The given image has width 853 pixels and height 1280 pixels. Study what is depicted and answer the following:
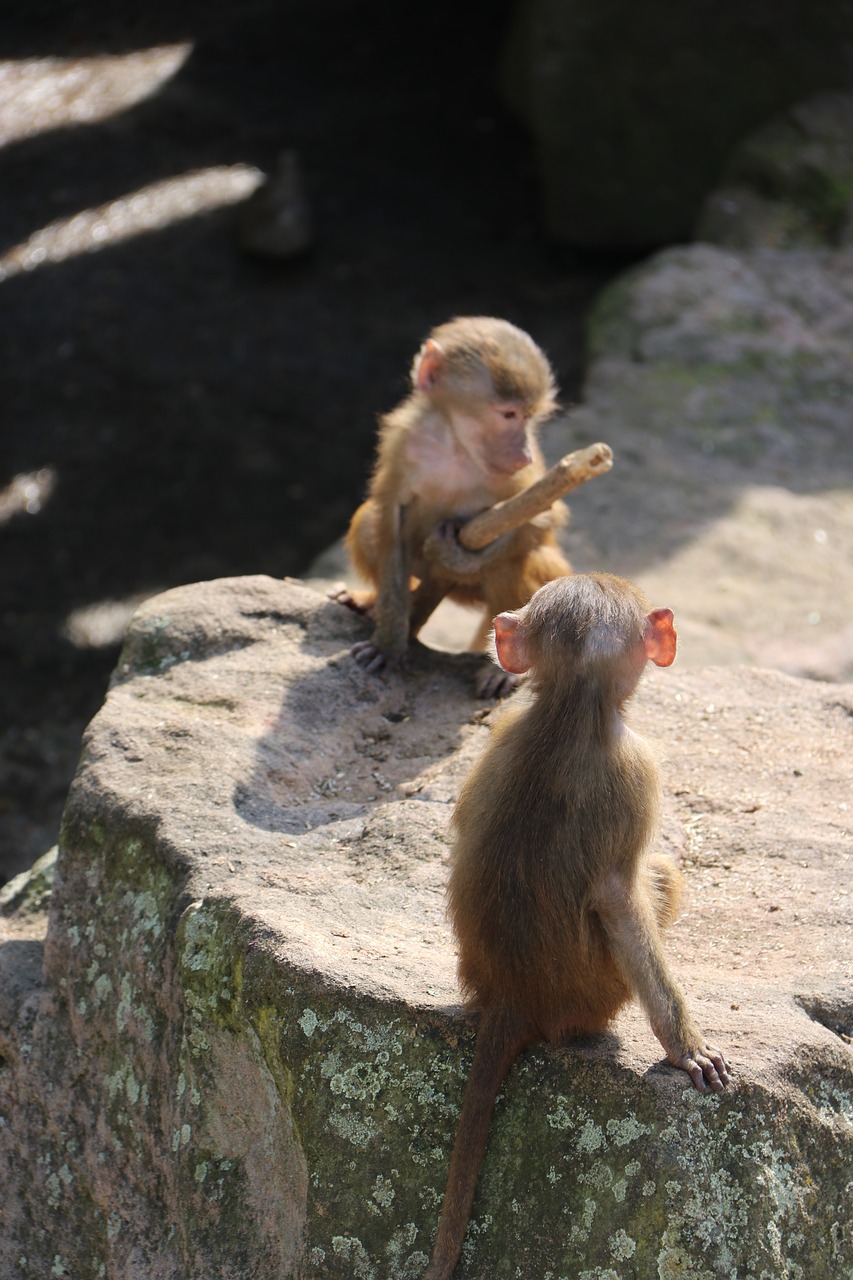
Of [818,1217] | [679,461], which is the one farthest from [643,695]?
[679,461]

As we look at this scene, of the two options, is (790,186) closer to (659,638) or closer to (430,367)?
(430,367)

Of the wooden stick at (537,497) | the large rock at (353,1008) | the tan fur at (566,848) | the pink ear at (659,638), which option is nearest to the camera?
the large rock at (353,1008)

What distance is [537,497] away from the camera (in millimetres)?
4523

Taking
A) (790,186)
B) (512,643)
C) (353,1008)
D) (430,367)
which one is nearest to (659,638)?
(512,643)

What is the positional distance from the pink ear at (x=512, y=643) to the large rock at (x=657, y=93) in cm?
882

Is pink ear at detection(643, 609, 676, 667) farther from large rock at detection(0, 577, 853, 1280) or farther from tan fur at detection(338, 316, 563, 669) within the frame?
tan fur at detection(338, 316, 563, 669)

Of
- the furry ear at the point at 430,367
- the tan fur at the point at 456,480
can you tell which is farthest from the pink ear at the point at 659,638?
the furry ear at the point at 430,367

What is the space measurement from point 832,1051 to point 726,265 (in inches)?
320

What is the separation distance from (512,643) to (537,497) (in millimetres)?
1463

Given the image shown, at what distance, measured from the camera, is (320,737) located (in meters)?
4.41

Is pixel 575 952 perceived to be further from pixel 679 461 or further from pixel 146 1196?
pixel 679 461

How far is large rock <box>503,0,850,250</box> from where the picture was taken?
11.2m

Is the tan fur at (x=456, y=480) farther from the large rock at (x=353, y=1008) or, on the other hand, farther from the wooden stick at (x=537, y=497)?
the large rock at (x=353, y=1008)

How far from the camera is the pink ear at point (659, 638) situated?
3.10 metres
